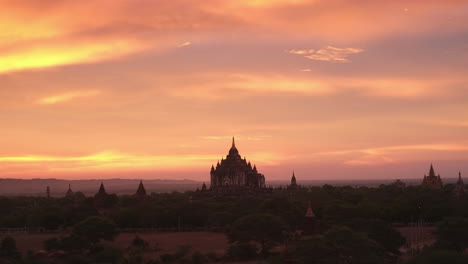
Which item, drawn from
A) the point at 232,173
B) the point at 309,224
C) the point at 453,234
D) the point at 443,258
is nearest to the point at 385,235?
the point at 453,234

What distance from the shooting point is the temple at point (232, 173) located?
116688 millimetres

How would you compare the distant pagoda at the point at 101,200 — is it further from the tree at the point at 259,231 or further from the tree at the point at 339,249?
the tree at the point at 339,249

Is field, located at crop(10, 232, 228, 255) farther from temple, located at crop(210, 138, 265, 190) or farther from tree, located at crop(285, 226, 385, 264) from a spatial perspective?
temple, located at crop(210, 138, 265, 190)

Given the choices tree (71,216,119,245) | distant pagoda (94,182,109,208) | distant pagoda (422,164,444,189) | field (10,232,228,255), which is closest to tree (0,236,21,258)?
field (10,232,228,255)

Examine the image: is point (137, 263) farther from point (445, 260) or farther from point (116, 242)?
point (445, 260)

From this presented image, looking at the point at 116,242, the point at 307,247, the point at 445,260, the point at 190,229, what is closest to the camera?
the point at 445,260

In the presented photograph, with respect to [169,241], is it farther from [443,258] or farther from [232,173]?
[232,173]

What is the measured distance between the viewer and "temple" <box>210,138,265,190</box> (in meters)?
117

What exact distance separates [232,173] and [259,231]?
208 feet

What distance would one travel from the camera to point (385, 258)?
44406mm

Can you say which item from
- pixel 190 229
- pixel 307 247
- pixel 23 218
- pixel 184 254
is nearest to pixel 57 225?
pixel 23 218

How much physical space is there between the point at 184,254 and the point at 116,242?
1760 centimetres

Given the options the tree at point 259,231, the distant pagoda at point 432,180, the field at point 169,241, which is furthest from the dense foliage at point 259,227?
the distant pagoda at point 432,180

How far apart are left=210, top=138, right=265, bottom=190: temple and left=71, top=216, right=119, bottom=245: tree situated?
53813 millimetres
